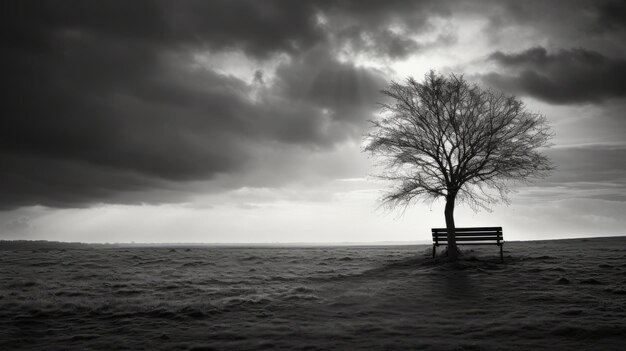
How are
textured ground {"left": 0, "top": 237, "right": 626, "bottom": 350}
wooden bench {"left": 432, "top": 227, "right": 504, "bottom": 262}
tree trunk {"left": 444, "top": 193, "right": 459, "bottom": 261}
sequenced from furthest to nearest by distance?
tree trunk {"left": 444, "top": 193, "right": 459, "bottom": 261} → wooden bench {"left": 432, "top": 227, "right": 504, "bottom": 262} → textured ground {"left": 0, "top": 237, "right": 626, "bottom": 350}

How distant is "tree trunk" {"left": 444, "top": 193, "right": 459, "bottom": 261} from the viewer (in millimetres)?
23758

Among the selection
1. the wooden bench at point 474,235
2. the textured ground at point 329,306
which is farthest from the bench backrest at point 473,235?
the textured ground at point 329,306

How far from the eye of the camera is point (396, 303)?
14.5 m

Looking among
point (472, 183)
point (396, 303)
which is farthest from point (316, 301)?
point (472, 183)

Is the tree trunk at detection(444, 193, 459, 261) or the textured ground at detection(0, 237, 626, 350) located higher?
the tree trunk at detection(444, 193, 459, 261)

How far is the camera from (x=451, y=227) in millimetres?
24719

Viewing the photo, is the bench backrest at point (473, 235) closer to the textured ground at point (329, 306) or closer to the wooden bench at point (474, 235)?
the wooden bench at point (474, 235)

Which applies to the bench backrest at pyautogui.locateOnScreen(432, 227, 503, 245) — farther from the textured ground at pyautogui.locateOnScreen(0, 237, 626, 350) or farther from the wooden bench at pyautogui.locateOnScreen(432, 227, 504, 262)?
the textured ground at pyautogui.locateOnScreen(0, 237, 626, 350)

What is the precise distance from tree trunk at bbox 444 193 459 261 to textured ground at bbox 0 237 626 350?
2.94 feet

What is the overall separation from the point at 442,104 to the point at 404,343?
18.1 meters

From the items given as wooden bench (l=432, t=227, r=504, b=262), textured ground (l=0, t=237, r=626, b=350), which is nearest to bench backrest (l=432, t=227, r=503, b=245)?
wooden bench (l=432, t=227, r=504, b=262)

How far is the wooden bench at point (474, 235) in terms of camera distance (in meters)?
22.7

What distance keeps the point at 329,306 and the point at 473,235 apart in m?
12.5

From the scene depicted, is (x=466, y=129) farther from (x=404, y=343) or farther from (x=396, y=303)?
(x=404, y=343)
